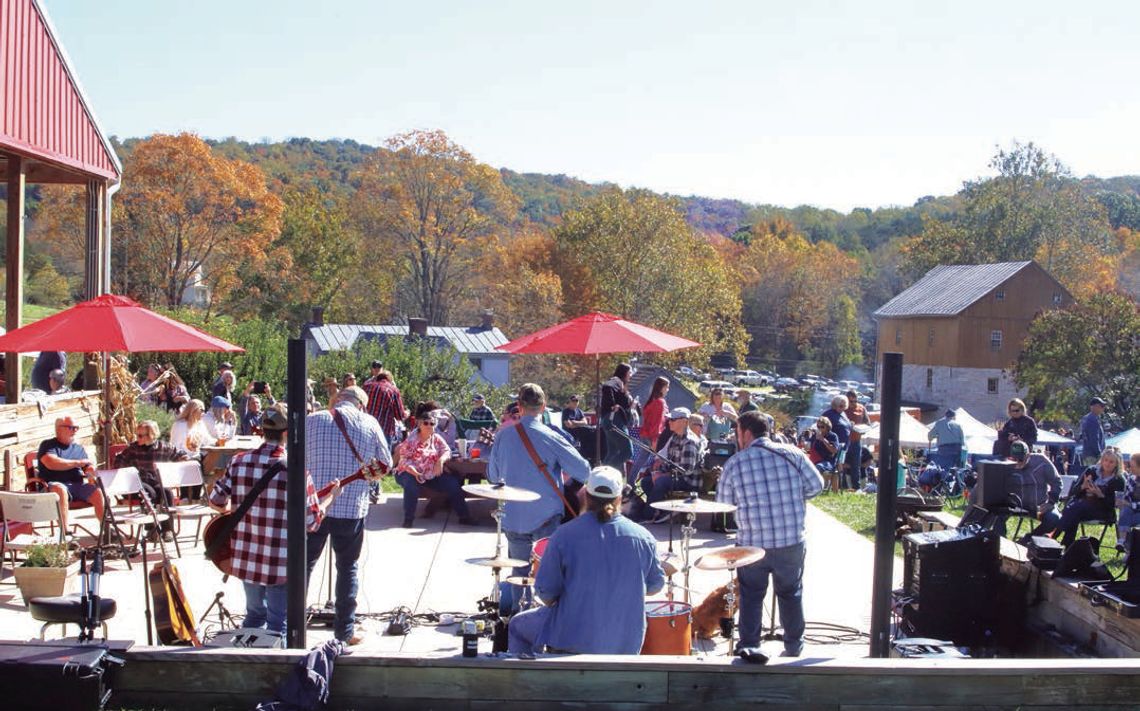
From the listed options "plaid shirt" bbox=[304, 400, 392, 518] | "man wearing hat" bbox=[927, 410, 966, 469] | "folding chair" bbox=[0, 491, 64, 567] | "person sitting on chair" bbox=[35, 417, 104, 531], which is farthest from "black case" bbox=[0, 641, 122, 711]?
"man wearing hat" bbox=[927, 410, 966, 469]

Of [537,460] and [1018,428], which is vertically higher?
[537,460]

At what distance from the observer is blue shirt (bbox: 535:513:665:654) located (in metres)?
5.34

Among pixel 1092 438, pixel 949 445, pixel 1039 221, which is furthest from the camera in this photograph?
pixel 1039 221

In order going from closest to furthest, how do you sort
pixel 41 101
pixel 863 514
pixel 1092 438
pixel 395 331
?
pixel 41 101
pixel 863 514
pixel 1092 438
pixel 395 331

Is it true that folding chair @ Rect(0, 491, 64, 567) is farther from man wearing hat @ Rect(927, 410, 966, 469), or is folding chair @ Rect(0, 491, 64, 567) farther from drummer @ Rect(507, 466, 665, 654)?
man wearing hat @ Rect(927, 410, 966, 469)

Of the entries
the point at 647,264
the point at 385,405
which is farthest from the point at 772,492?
the point at 647,264

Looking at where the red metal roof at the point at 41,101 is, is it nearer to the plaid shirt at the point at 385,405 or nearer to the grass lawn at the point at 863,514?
the plaid shirt at the point at 385,405

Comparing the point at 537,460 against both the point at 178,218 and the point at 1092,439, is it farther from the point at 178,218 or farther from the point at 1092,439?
the point at 178,218

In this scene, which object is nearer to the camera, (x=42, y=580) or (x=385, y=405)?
(x=42, y=580)

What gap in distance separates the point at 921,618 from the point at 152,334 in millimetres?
6431

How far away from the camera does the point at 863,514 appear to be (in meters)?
13.8

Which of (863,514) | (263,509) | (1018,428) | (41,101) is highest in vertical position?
(41,101)

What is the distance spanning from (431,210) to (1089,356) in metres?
31.9

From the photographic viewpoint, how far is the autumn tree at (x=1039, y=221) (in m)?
66.1
